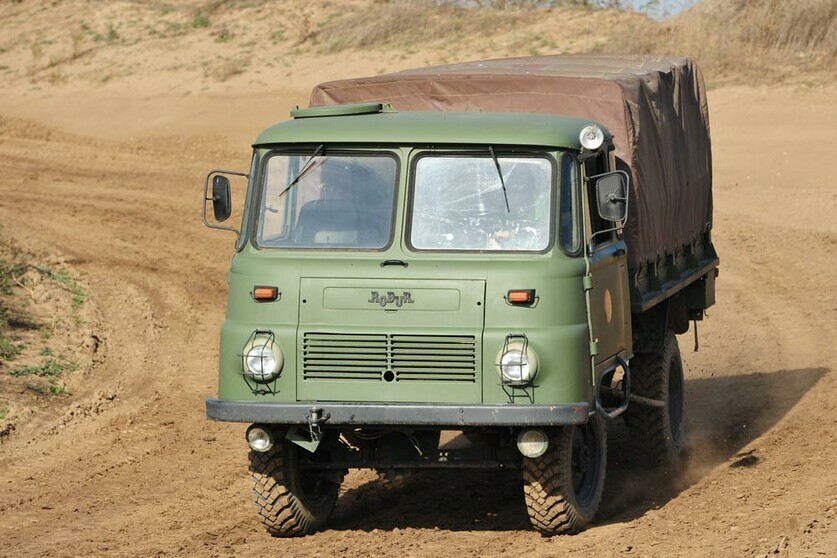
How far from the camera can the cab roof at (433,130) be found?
8.29 meters

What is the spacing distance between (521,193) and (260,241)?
62.5 inches

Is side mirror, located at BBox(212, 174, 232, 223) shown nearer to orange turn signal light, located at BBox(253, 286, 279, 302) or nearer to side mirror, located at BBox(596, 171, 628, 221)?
orange turn signal light, located at BBox(253, 286, 279, 302)

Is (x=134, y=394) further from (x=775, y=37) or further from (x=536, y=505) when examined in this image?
(x=775, y=37)

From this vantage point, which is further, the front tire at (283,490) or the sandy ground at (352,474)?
the sandy ground at (352,474)

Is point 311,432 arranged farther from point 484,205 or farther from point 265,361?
point 484,205

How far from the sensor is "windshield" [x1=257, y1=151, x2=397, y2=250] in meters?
8.38

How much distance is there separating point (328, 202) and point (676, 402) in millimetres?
4202

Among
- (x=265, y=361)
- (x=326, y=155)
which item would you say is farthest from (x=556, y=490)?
(x=326, y=155)

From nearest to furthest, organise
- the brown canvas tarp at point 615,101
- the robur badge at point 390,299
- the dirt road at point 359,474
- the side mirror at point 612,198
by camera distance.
→ the robur badge at point 390,299 → the side mirror at point 612,198 → the dirt road at point 359,474 → the brown canvas tarp at point 615,101

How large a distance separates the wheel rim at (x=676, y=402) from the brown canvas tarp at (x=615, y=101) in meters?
1.02

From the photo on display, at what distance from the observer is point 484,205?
830cm

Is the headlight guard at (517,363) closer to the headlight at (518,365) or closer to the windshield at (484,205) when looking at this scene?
the headlight at (518,365)

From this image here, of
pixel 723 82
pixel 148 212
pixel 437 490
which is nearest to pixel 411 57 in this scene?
pixel 723 82

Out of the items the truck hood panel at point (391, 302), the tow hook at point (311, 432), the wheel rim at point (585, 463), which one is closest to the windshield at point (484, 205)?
the truck hood panel at point (391, 302)
